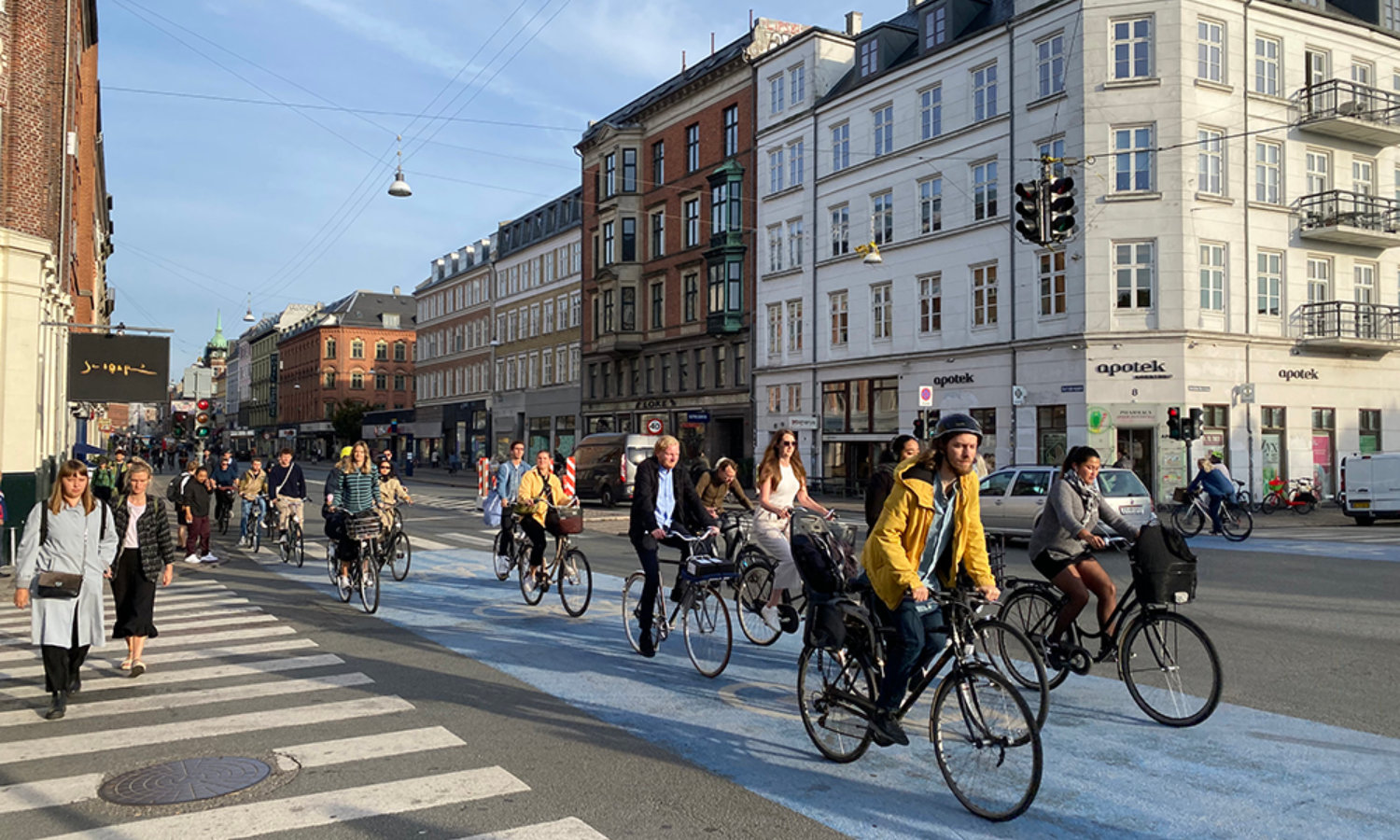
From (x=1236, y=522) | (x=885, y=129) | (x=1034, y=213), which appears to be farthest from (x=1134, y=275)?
(x=1034, y=213)

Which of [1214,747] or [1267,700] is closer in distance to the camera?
[1214,747]

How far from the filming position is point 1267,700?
6879 mm

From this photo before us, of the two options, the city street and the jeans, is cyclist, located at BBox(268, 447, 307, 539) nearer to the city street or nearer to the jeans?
the city street

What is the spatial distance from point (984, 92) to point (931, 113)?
2267 millimetres

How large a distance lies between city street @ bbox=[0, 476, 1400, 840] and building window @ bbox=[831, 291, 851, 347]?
27.3 meters

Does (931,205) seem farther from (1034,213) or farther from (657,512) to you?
(657,512)

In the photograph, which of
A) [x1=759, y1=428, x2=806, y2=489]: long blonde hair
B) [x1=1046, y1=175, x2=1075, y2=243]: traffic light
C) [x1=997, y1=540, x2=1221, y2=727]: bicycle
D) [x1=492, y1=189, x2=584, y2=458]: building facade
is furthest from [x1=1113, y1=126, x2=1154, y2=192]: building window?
[x1=492, y1=189, x2=584, y2=458]: building facade

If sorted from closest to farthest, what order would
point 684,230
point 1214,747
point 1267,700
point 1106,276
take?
point 1214,747 < point 1267,700 < point 1106,276 < point 684,230

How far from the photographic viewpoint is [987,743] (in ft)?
15.2

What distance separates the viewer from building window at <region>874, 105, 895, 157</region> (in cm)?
3519

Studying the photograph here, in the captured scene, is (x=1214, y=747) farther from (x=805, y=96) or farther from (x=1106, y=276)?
(x=805, y=96)

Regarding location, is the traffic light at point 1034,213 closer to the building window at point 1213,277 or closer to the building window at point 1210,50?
the building window at point 1213,277

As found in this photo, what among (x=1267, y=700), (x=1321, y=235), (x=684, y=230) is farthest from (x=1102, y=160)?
(x=1267, y=700)

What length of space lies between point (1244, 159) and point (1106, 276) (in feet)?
17.4
